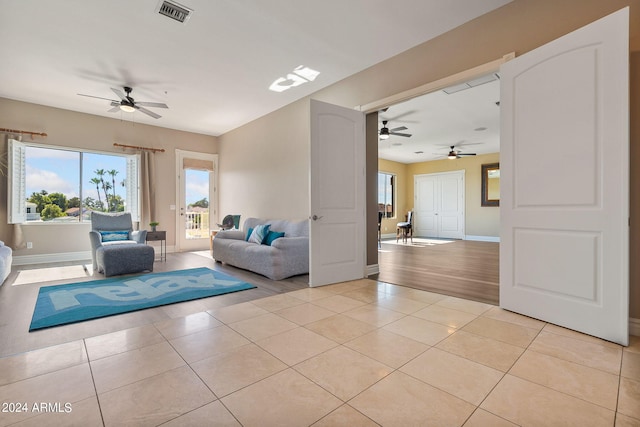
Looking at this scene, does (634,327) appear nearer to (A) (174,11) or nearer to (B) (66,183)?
(A) (174,11)

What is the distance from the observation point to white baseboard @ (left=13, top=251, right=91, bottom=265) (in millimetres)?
5415

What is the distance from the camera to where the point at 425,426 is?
4.28 ft

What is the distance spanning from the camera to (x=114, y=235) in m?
5.11

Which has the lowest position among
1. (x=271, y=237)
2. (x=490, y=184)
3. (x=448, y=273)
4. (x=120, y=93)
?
(x=448, y=273)

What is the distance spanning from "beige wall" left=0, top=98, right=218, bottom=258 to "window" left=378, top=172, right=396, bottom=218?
6.58m

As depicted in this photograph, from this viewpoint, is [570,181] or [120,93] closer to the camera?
[570,181]

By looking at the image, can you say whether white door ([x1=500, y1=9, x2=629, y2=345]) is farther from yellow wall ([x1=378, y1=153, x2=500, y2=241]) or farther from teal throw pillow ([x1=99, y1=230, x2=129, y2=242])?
yellow wall ([x1=378, y1=153, x2=500, y2=241])

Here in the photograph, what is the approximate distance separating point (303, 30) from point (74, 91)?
4246 millimetres

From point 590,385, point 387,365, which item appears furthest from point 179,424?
point 590,385

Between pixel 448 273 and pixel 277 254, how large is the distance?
2585 millimetres

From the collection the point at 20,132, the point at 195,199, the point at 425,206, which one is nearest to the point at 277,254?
the point at 195,199

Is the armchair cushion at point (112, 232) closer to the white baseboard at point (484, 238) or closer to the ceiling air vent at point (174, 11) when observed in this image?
the ceiling air vent at point (174, 11)

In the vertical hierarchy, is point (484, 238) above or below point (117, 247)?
below

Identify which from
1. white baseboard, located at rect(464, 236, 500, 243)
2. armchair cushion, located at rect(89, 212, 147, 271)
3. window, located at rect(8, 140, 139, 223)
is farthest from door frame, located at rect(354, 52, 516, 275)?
white baseboard, located at rect(464, 236, 500, 243)
